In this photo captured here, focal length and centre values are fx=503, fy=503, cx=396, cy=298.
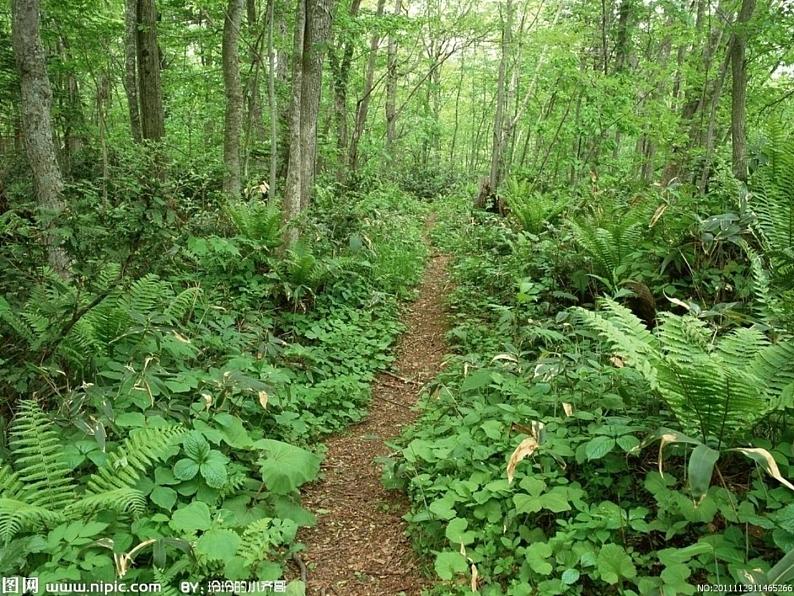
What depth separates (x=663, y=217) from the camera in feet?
18.0

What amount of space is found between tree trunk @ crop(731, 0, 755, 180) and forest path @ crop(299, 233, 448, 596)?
4391mm

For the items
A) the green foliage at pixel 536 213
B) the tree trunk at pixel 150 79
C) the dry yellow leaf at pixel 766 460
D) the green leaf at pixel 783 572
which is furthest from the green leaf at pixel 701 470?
the tree trunk at pixel 150 79

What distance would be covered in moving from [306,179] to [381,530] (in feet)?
17.9

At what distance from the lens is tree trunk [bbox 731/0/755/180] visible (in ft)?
17.3

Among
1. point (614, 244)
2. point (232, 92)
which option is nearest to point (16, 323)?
point (614, 244)

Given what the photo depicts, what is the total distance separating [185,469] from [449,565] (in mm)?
1499

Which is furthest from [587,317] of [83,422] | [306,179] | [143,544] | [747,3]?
[306,179]

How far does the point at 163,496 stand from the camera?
104 inches

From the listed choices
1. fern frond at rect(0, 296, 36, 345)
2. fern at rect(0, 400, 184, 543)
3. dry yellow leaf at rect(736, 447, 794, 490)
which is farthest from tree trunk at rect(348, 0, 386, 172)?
dry yellow leaf at rect(736, 447, 794, 490)

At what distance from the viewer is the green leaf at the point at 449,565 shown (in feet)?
8.05

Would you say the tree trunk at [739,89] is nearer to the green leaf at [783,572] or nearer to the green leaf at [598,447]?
the green leaf at [598,447]

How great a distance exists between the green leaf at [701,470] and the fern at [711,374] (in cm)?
34

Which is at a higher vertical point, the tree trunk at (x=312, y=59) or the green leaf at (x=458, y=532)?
the tree trunk at (x=312, y=59)

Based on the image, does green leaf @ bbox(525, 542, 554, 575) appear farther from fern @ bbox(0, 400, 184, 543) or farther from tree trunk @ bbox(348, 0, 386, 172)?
tree trunk @ bbox(348, 0, 386, 172)
